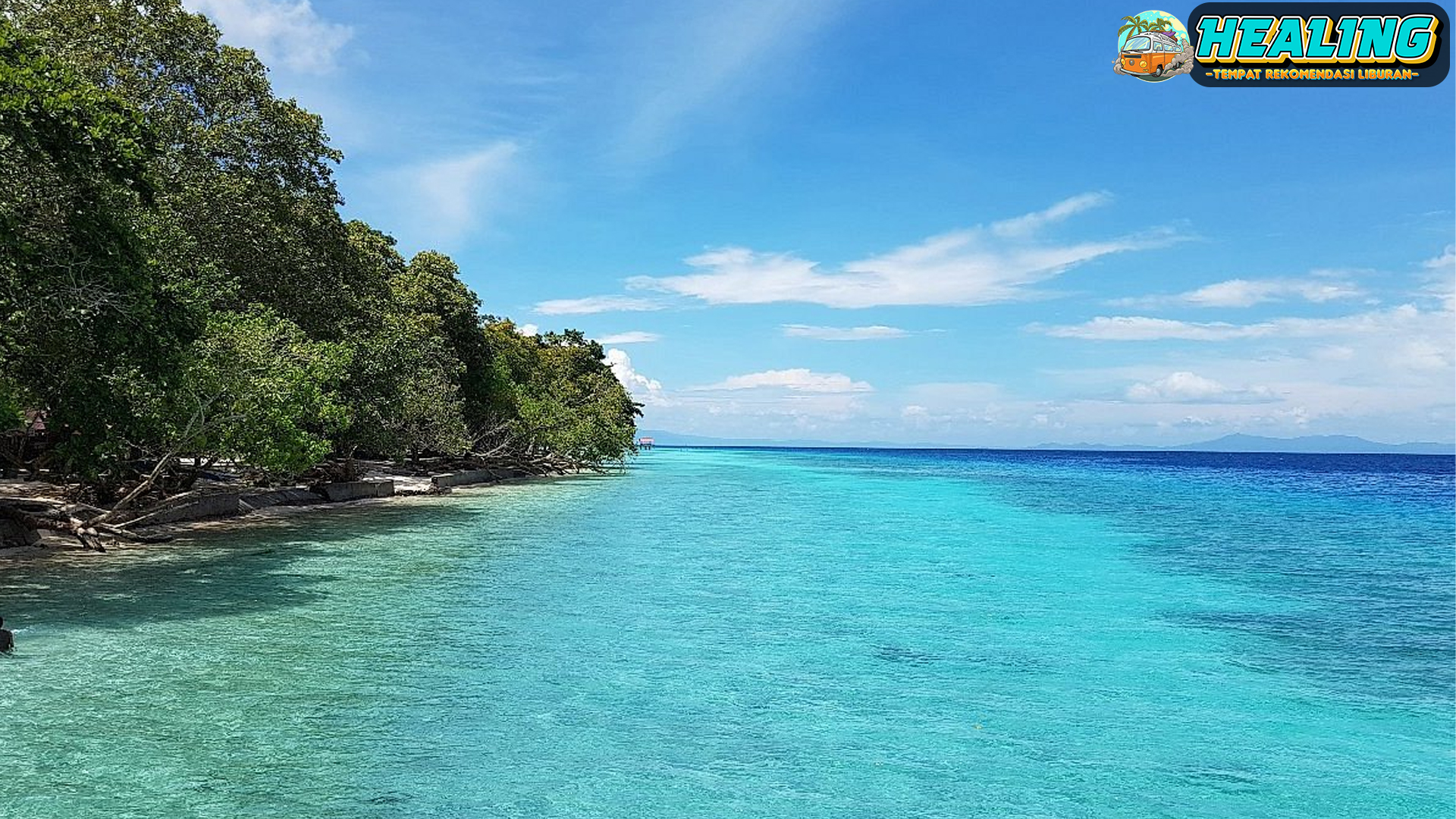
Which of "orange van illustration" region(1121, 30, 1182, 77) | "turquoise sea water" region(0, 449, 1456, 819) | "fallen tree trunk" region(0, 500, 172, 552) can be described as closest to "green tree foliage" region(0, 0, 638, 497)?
"fallen tree trunk" region(0, 500, 172, 552)

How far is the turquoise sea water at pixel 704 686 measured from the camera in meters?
6.36

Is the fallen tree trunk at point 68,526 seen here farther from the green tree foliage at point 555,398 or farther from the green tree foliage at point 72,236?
the green tree foliage at point 555,398

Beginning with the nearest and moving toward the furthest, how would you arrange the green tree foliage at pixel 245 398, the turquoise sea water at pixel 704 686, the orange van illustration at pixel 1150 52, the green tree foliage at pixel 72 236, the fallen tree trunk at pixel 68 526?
the turquoise sea water at pixel 704 686 < the green tree foliage at pixel 72 236 < the orange van illustration at pixel 1150 52 < the fallen tree trunk at pixel 68 526 < the green tree foliage at pixel 245 398

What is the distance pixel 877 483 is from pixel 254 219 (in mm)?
48418

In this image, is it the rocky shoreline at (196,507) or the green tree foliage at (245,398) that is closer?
the rocky shoreline at (196,507)

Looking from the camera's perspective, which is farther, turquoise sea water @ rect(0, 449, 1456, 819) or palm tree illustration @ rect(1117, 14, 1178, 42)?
palm tree illustration @ rect(1117, 14, 1178, 42)

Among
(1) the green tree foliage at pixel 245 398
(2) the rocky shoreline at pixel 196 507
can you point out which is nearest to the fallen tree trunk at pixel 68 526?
(2) the rocky shoreline at pixel 196 507

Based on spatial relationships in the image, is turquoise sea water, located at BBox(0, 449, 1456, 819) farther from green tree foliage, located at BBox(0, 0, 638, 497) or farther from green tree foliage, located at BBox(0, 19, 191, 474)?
green tree foliage, located at BBox(0, 19, 191, 474)

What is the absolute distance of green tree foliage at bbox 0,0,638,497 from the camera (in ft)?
42.1

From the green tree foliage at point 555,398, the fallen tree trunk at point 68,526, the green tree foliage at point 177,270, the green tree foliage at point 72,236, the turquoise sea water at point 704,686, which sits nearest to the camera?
the turquoise sea water at point 704,686

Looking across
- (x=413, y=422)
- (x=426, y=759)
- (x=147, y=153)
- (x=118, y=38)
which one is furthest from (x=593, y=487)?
(x=426, y=759)

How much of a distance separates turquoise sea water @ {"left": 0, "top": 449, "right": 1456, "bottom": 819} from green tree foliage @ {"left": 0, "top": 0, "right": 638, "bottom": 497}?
3095mm

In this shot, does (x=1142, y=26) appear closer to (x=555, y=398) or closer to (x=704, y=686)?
(x=704, y=686)

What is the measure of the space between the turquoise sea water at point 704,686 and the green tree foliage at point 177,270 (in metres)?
3.10
